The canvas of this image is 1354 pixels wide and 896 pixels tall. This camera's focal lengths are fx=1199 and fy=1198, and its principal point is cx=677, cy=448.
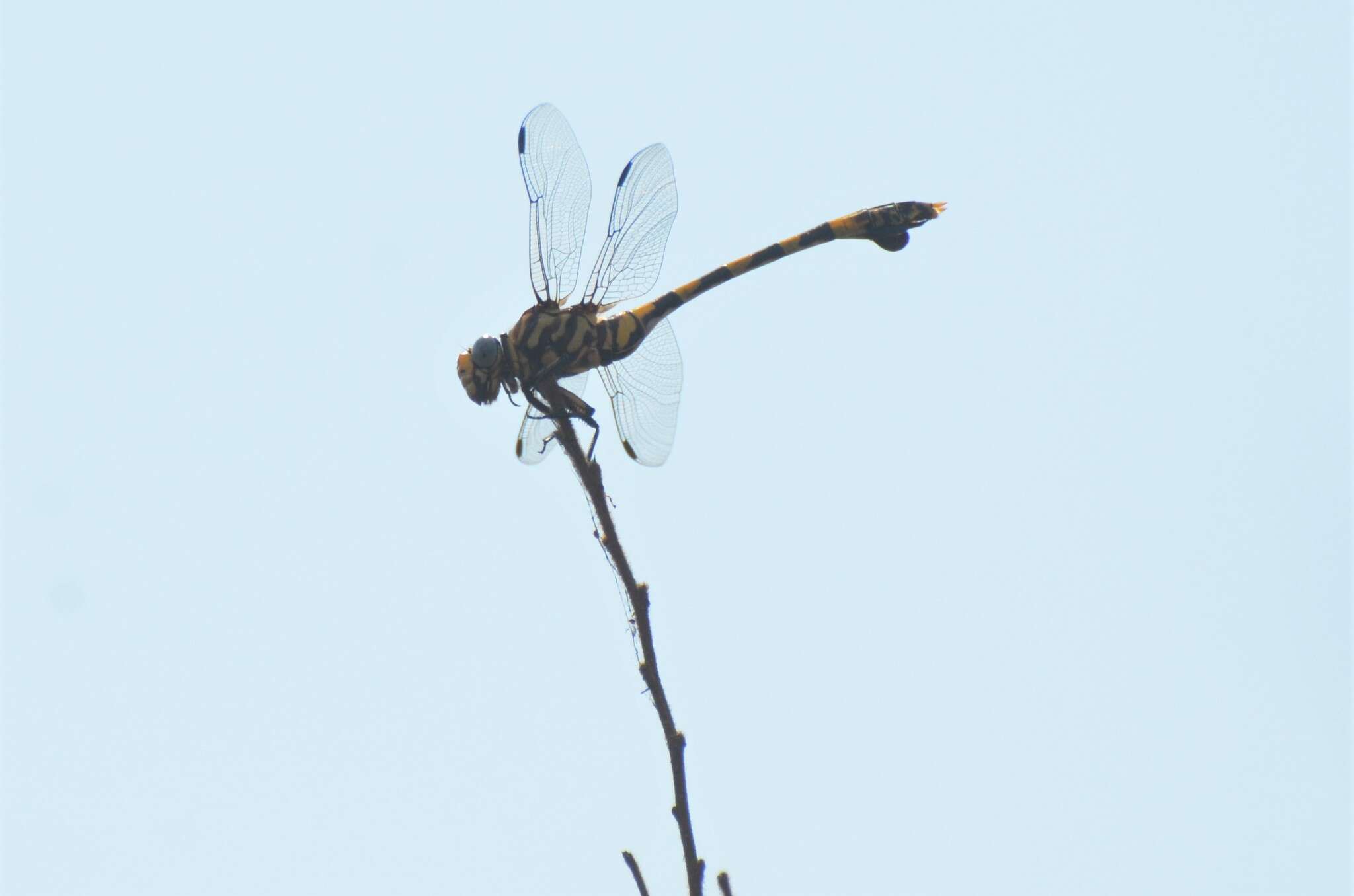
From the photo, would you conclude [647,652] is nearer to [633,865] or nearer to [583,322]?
[633,865]

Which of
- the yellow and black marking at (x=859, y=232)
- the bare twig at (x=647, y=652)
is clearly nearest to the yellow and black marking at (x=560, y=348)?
the yellow and black marking at (x=859, y=232)

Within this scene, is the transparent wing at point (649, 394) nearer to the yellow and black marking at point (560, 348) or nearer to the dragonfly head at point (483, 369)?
the yellow and black marking at point (560, 348)

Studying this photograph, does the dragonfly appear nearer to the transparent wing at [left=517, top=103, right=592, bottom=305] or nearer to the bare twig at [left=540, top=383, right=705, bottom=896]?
the transparent wing at [left=517, top=103, right=592, bottom=305]

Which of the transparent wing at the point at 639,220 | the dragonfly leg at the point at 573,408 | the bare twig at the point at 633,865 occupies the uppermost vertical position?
the transparent wing at the point at 639,220

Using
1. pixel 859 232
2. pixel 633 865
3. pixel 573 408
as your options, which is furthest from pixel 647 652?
pixel 859 232

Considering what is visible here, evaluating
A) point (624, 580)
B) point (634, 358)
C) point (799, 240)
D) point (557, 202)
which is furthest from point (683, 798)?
point (799, 240)

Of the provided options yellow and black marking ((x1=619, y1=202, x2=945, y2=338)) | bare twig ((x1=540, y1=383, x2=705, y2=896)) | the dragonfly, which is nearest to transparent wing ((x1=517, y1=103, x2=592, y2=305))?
the dragonfly
